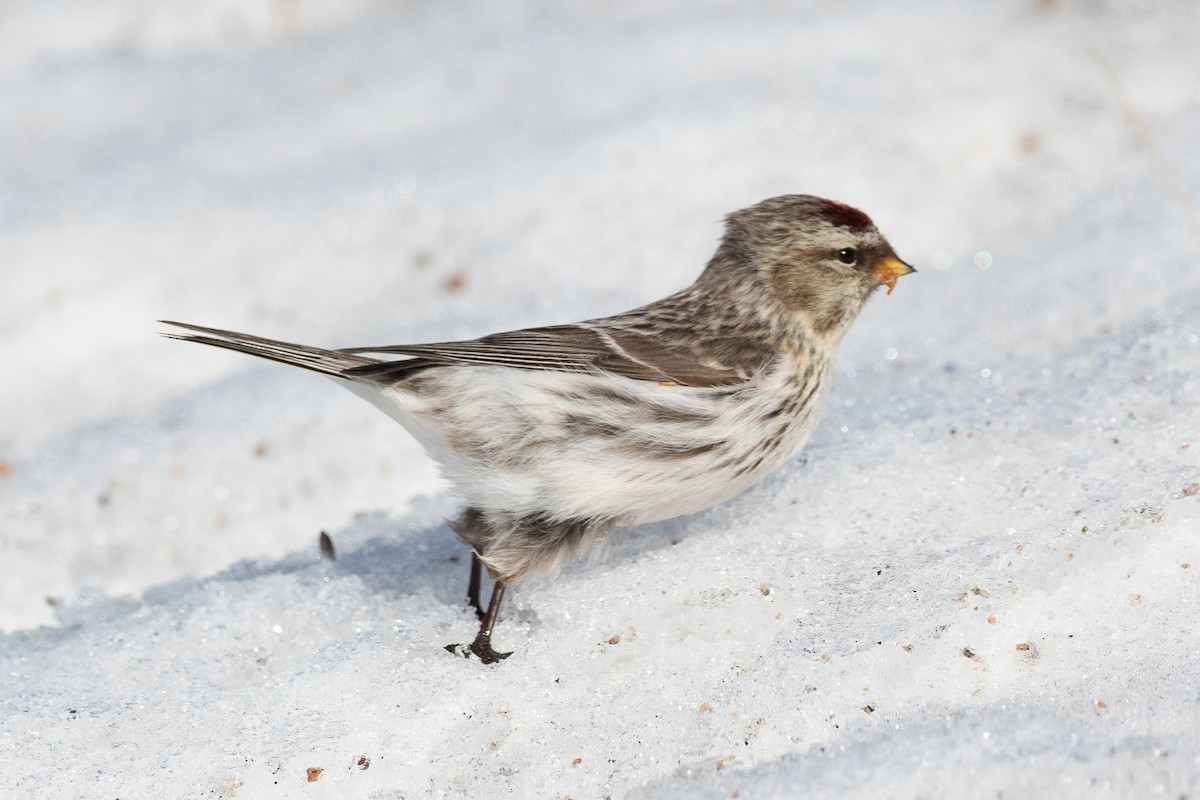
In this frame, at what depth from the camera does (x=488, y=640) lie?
10.9ft

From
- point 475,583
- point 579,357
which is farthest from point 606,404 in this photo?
point 475,583

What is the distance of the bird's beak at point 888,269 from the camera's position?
3.81 m

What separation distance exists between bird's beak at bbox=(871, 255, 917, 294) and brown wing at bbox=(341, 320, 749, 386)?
25.1 inches

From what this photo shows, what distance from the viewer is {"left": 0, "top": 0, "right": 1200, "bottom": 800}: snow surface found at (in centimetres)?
297

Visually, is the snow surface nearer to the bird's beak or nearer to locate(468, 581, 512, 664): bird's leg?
locate(468, 581, 512, 664): bird's leg

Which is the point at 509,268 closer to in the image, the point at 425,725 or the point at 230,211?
the point at 230,211

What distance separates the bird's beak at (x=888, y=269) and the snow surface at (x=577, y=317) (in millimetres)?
482

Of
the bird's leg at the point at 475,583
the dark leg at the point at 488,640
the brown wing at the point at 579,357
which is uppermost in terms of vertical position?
the brown wing at the point at 579,357

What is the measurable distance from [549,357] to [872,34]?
3.81 m

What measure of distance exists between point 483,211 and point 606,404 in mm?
2701

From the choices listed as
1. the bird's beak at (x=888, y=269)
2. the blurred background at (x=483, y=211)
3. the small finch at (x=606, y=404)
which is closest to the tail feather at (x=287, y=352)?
the small finch at (x=606, y=404)

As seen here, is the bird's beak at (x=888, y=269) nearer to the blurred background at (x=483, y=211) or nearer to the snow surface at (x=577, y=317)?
the snow surface at (x=577, y=317)

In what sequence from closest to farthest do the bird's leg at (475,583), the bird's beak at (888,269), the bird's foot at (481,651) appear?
the bird's foot at (481,651) → the bird's leg at (475,583) → the bird's beak at (888,269)

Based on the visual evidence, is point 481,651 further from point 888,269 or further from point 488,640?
point 888,269
